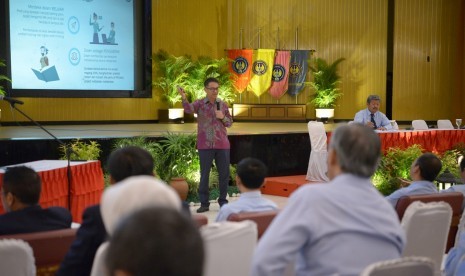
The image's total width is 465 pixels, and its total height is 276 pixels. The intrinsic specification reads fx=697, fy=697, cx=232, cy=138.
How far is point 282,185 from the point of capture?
9.40 metres

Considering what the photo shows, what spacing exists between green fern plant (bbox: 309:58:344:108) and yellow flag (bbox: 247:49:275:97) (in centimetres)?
103

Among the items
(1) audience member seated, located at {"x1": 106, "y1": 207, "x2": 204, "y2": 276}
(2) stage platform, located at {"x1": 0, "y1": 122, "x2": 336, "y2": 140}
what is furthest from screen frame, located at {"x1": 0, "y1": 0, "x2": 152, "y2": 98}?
(1) audience member seated, located at {"x1": 106, "y1": 207, "x2": 204, "y2": 276}

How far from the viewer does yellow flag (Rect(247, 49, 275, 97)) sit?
1584 cm

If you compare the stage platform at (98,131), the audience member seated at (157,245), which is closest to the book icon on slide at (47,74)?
the stage platform at (98,131)

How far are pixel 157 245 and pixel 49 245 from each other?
1.76m

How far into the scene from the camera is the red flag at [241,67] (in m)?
15.8

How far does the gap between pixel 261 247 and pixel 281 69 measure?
46.6ft

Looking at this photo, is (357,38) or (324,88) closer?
(324,88)

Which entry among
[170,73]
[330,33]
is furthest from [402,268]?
[330,33]

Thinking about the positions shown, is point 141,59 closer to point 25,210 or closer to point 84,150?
point 84,150

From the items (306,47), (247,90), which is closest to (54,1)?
(247,90)

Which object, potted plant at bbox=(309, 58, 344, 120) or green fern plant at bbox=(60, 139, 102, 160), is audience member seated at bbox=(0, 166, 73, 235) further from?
potted plant at bbox=(309, 58, 344, 120)

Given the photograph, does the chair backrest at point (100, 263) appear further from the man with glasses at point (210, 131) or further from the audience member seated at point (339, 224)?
the man with glasses at point (210, 131)

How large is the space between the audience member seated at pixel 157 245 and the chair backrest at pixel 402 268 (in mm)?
875
